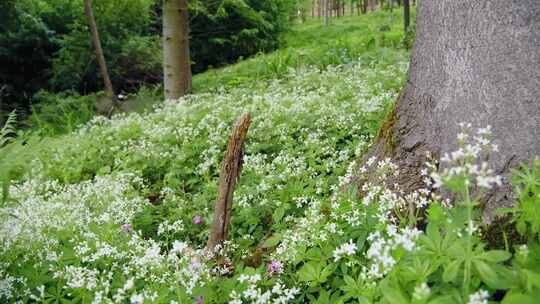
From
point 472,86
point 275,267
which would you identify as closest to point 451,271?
point 275,267

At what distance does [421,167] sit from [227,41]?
1222 cm

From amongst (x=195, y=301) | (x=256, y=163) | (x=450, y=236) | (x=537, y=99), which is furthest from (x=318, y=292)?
(x=256, y=163)

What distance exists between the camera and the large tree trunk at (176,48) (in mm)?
7469

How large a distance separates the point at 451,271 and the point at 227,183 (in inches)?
73.0

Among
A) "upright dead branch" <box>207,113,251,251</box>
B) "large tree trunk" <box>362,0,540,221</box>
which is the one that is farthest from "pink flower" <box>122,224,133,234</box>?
"large tree trunk" <box>362,0,540,221</box>

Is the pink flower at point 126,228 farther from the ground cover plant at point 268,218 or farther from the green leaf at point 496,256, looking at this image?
the green leaf at point 496,256

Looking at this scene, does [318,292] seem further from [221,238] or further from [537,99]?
[537,99]

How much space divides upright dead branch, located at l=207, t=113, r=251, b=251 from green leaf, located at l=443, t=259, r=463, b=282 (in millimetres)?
1824

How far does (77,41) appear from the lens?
10586mm

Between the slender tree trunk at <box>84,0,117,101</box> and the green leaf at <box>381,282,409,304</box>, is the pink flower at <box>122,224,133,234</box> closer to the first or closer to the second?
the green leaf at <box>381,282,409,304</box>

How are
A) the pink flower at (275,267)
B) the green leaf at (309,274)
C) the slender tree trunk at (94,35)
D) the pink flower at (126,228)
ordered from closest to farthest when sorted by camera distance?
the green leaf at (309,274)
the pink flower at (275,267)
the pink flower at (126,228)
the slender tree trunk at (94,35)

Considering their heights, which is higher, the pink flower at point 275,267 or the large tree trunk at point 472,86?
the large tree trunk at point 472,86

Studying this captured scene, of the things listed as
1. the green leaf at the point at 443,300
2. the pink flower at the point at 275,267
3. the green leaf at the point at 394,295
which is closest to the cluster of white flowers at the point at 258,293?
the pink flower at the point at 275,267

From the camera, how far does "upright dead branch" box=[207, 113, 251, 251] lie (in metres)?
3.00
